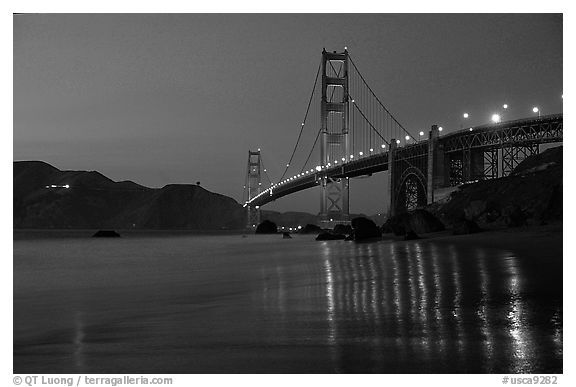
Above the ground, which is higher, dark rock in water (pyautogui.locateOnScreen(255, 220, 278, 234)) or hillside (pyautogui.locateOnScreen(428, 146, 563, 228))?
hillside (pyautogui.locateOnScreen(428, 146, 563, 228))

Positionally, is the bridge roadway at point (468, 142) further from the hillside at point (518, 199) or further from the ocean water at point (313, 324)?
the ocean water at point (313, 324)

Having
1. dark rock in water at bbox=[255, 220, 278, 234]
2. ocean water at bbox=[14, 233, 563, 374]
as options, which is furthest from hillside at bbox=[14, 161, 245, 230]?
ocean water at bbox=[14, 233, 563, 374]

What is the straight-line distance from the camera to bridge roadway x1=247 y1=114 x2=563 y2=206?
2575 cm

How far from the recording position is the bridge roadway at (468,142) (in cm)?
2575

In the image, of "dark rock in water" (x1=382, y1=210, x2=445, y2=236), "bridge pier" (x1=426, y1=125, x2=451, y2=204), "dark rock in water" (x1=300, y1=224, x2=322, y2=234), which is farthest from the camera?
"dark rock in water" (x1=300, y1=224, x2=322, y2=234)

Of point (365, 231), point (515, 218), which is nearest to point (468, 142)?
point (365, 231)

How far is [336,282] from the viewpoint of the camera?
757 cm

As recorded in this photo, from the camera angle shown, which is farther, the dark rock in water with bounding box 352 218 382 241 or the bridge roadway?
the bridge roadway

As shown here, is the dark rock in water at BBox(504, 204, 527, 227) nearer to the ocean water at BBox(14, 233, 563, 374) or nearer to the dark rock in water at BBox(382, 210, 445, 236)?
the dark rock in water at BBox(382, 210, 445, 236)

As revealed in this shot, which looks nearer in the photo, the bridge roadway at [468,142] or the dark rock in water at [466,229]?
the dark rock in water at [466,229]

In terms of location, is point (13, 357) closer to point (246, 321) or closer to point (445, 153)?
point (246, 321)

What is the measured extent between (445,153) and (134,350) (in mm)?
29011

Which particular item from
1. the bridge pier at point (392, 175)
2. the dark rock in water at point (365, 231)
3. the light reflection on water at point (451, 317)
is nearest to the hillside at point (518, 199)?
the dark rock in water at point (365, 231)
